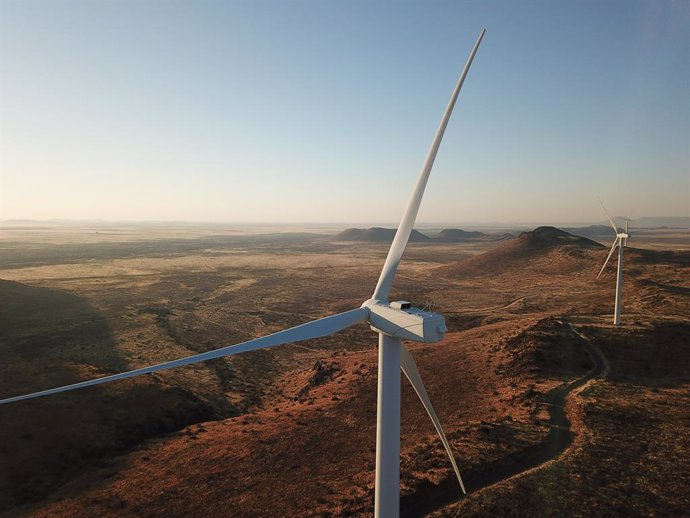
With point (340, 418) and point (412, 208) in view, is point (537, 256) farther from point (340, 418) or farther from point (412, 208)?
point (412, 208)

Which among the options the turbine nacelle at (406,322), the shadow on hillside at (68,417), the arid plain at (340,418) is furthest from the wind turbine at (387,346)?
the shadow on hillside at (68,417)

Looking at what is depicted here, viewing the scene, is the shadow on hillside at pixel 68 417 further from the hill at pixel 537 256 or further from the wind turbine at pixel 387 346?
the hill at pixel 537 256

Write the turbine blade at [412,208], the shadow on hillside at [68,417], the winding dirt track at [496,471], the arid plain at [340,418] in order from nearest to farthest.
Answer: the turbine blade at [412,208] < the winding dirt track at [496,471] < the arid plain at [340,418] < the shadow on hillside at [68,417]

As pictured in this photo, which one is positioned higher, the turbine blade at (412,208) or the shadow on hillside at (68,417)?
the turbine blade at (412,208)

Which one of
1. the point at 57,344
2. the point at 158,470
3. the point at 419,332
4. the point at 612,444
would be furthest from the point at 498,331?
the point at 57,344

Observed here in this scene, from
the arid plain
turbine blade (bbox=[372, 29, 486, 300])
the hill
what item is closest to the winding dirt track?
the arid plain

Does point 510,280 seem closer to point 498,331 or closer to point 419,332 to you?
point 498,331

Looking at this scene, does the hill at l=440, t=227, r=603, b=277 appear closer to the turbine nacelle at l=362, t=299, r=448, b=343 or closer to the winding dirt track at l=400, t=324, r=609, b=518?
the winding dirt track at l=400, t=324, r=609, b=518
